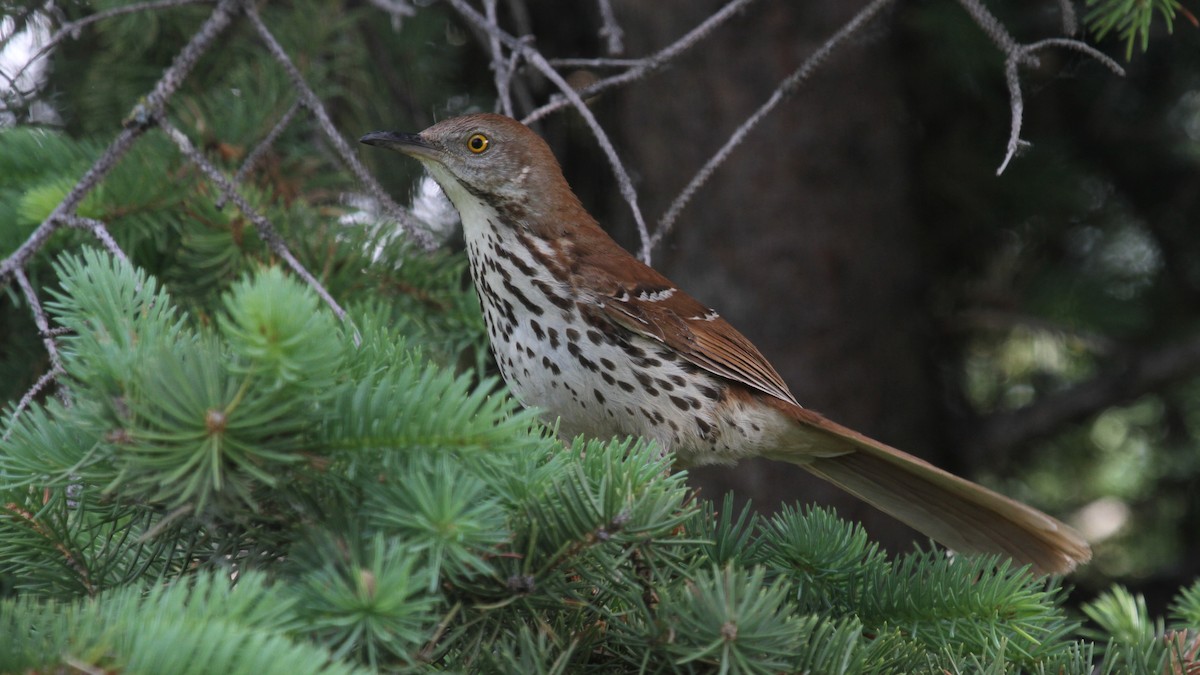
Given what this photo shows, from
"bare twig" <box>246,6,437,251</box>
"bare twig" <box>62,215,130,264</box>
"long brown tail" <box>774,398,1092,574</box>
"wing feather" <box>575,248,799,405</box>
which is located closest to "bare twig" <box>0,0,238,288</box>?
"bare twig" <box>62,215,130,264</box>

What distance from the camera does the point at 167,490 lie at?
1.17m

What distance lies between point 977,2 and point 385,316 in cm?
147

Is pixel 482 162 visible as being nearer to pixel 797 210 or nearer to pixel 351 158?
pixel 351 158

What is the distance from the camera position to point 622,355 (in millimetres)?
2617

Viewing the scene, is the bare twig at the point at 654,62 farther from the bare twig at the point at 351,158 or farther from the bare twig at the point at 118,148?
the bare twig at the point at 118,148

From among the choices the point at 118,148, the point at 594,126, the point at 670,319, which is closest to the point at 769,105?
the point at 594,126

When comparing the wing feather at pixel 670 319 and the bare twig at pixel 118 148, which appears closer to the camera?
the bare twig at pixel 118 148

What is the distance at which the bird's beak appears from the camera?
8.91 ft

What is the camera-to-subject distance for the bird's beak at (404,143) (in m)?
2.71

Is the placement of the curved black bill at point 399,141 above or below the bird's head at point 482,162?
below

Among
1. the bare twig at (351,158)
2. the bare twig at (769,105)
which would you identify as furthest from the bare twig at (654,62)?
the bare twig at (351,158)

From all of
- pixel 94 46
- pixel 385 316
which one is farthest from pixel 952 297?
pixel 94 46

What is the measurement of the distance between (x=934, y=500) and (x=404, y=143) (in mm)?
1592

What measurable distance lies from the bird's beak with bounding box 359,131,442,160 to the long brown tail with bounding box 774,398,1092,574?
1171mm
